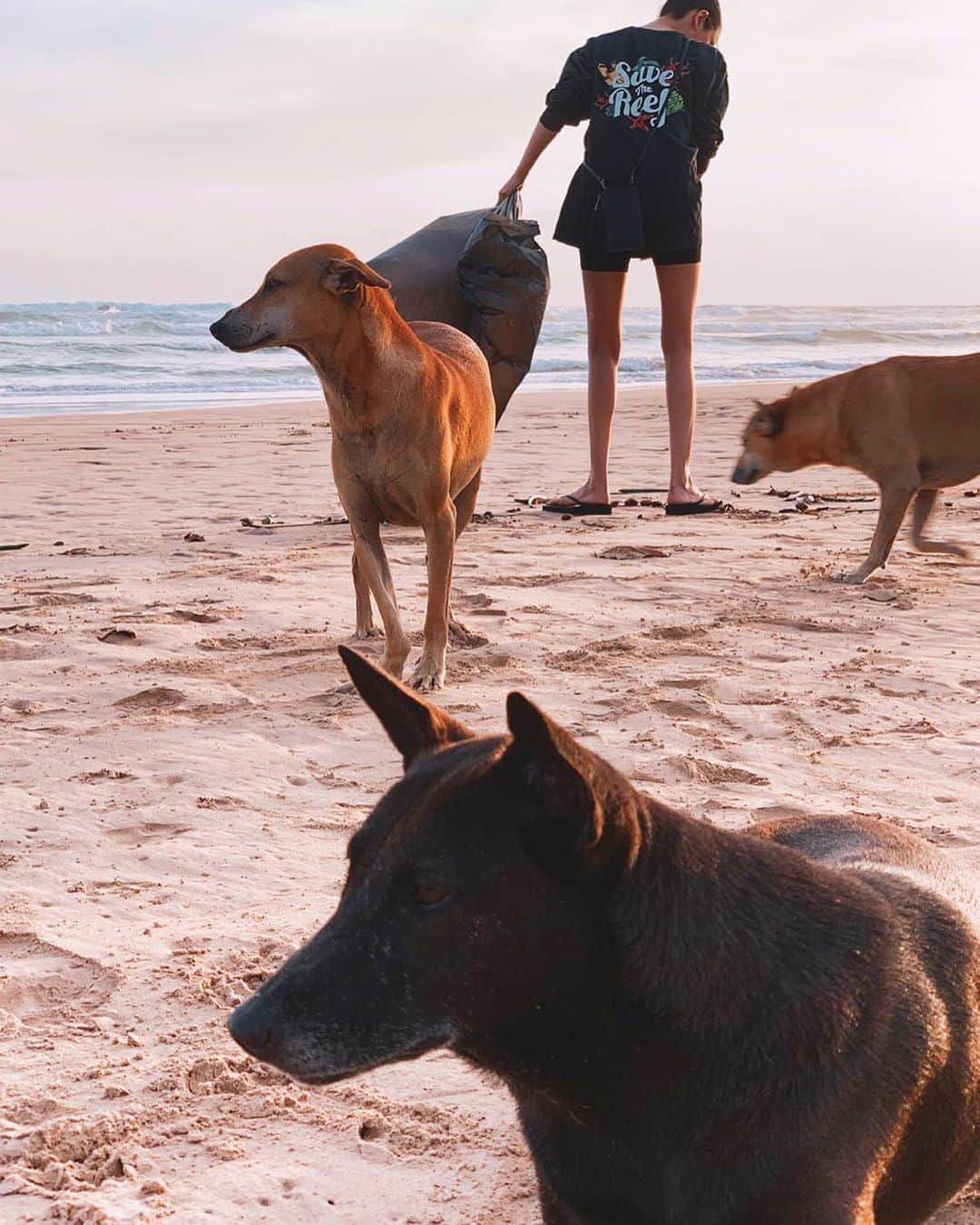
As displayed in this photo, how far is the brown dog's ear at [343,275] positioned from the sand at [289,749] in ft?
5.04

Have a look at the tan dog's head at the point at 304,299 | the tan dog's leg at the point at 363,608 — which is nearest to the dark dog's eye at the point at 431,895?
the tan dog's head at the point at 304,299

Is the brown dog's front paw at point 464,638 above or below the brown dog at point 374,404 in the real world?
below

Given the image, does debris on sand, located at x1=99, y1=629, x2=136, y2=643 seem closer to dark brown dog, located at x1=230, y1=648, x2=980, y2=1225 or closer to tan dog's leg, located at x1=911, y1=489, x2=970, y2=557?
dark brown dog, located at x1=230, y1=648, x2=980, y2=1225

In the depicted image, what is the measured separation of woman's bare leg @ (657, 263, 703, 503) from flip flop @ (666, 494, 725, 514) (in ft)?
0.31

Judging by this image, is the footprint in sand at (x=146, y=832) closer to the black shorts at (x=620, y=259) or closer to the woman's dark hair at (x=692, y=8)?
the black shorts at (x=620, y=259)

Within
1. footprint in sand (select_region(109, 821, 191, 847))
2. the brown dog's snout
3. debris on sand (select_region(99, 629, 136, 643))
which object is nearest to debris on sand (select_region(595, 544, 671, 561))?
the brown dog's snout

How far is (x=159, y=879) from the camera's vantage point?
13.4ft

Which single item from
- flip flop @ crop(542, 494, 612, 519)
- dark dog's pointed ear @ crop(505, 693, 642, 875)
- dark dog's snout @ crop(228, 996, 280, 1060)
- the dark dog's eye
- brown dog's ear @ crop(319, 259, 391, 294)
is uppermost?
brown dog's ear @ crop(319, 259, 391, 294)

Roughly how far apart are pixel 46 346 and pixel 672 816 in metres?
29.5

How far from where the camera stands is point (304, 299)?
6223 millimetres

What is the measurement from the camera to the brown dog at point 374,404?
20.4 feet

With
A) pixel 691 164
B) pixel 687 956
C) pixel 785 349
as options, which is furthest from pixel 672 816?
pixel 785 349

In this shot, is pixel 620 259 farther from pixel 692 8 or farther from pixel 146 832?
pixel 146 832

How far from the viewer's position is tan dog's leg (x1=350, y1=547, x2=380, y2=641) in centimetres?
684
